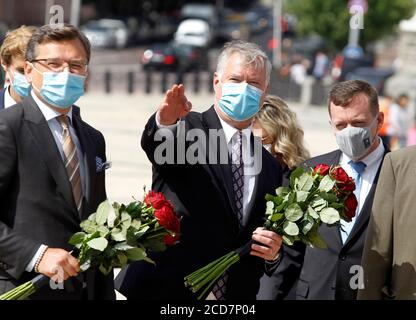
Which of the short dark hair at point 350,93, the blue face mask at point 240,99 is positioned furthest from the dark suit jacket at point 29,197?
the short dark hair at point 350,93

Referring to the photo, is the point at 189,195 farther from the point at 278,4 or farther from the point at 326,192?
the point at 278,4

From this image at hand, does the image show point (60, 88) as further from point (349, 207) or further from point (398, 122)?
point (398, 122)

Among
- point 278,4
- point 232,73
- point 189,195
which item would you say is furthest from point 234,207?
point 278,4

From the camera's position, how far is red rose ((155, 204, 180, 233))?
4.56 metres

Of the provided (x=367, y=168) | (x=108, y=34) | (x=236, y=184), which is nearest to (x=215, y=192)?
(x=236, y=184)

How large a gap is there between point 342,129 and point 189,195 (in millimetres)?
1022

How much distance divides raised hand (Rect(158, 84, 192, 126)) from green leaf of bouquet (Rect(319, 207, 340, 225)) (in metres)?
0.76

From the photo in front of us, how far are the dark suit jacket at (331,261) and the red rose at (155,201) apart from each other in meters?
1.35

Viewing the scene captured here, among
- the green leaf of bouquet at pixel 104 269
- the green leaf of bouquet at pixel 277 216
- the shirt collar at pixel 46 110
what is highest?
the shirt collar at pixel 46 110

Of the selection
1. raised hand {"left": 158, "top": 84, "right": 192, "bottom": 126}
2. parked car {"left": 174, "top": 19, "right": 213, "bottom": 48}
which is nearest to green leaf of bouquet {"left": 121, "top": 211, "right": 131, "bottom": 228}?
raised hand {"left": 158, "top": 84, "right": 192, "bottom": 126}

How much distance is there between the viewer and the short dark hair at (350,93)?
568 cm

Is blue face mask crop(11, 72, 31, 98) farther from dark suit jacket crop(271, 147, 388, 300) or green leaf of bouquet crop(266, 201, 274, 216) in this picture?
green leaf of bouquet crop(266, 201, 274, 216)

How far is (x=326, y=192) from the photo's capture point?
16.2 ft

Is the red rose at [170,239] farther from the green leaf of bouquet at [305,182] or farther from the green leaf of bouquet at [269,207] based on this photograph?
the green leaf of bouquet at [305,182]
